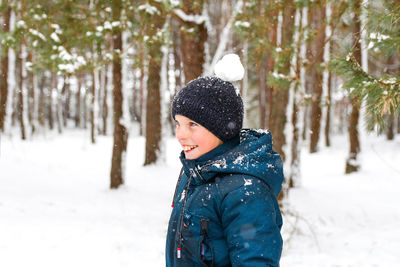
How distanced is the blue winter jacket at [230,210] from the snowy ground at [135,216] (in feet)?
9.90

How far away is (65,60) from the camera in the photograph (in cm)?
603

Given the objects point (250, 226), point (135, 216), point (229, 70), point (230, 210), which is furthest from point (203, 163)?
point (135, 216)

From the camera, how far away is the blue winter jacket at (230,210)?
1.45m

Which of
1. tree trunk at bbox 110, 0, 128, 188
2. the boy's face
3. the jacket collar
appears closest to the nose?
the boy's face

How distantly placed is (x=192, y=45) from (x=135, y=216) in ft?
12.6

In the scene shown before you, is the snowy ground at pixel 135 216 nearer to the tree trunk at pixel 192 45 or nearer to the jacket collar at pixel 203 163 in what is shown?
the jacket collar at pixel 203 163

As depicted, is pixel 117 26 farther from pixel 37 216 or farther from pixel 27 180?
pixel 27 180

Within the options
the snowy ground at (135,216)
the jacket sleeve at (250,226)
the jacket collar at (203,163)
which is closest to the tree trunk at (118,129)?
the snowy ground at (135,216)

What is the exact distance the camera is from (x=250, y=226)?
1452mm

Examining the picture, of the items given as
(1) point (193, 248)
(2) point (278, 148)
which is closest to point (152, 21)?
(2) point (278, 148)

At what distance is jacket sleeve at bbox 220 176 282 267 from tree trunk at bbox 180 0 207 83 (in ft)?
18.3

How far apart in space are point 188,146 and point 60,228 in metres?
4.29

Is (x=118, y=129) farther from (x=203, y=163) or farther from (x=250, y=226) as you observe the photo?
(x=250, y=226)

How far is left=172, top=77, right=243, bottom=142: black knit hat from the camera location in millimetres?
1701
